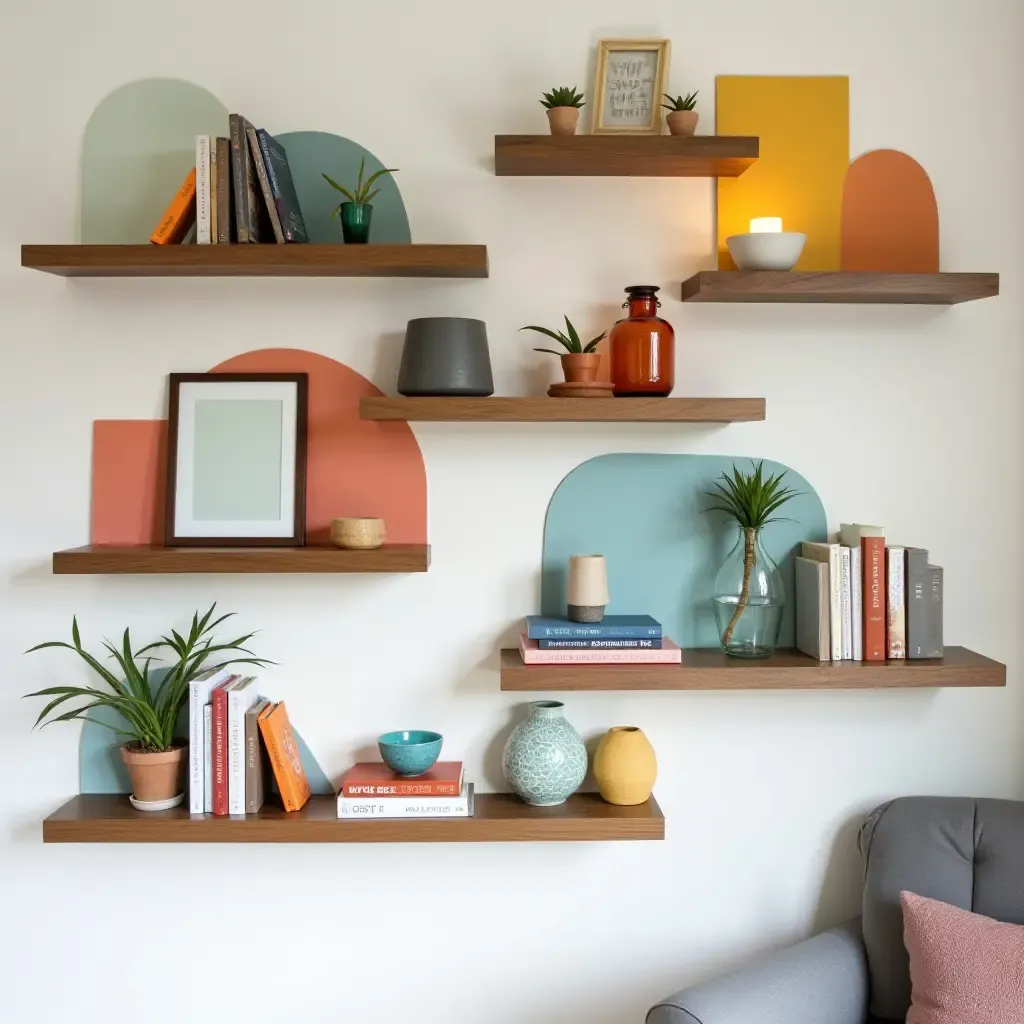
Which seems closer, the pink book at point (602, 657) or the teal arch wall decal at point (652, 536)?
the pink book at point (602, 657)

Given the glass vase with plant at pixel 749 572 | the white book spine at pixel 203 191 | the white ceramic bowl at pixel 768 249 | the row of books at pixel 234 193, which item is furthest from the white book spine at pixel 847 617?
the white book spine at pixel 203 191

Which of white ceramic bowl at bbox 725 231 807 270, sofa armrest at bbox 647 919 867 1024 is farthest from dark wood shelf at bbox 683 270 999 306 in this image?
sofa armrest at bbox 647 919 867 1024

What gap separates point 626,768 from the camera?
7.09 feet

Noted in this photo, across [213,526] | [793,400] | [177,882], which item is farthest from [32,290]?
[793,400]

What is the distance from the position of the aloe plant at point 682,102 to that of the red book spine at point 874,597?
90 centimetres

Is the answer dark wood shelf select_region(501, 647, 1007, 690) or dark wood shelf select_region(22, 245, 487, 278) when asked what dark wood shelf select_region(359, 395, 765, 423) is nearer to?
dark wood shelf select_region(22, 245, 487, 278)

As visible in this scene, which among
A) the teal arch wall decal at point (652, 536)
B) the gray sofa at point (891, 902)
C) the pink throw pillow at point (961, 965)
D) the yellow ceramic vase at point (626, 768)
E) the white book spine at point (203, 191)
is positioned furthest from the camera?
the teal arch wall decal at point (652, 536)

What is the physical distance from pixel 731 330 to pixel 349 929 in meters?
1.48

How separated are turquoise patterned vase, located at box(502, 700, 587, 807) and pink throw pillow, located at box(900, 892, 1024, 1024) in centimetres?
66

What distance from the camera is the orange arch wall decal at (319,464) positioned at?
225 centimetres

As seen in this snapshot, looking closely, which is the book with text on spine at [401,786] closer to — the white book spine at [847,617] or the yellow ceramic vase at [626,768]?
the yellow ceramic vase at [626,768]

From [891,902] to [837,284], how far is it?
1.18 m

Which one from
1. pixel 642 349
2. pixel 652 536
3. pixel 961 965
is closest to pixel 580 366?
pixel 642 349

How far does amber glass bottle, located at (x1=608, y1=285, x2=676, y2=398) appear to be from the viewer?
2119 mm
